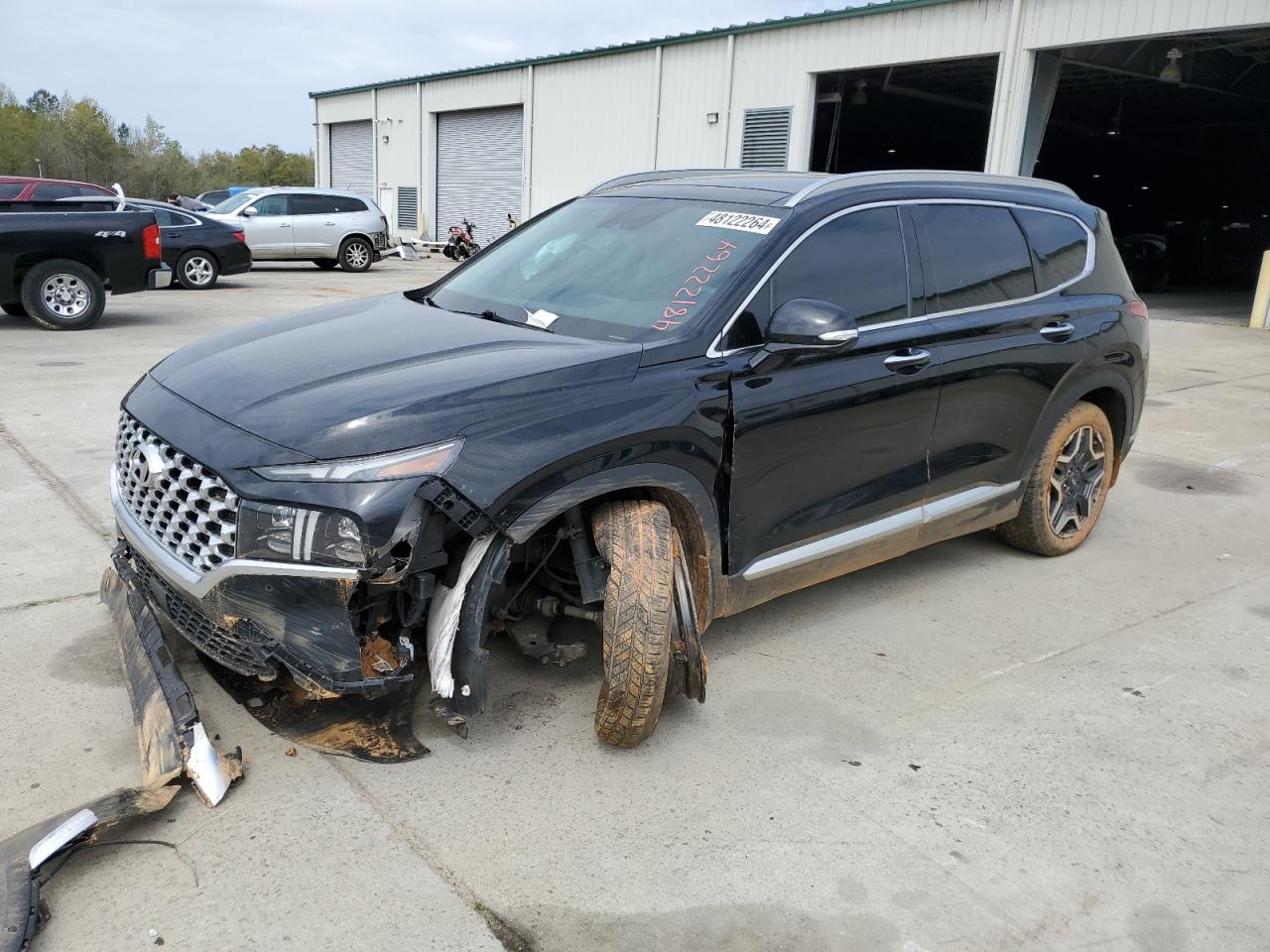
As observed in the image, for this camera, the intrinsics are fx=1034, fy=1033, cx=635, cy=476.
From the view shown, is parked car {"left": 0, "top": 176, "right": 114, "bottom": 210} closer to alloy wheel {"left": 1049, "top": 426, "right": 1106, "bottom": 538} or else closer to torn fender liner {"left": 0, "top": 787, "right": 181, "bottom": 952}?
torn fender liner {"left": 0, "top": 787, "right": 181, "bottom": 952}

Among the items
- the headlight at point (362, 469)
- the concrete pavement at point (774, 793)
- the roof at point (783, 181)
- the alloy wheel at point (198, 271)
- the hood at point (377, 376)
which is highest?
the roof at point (783, 181)

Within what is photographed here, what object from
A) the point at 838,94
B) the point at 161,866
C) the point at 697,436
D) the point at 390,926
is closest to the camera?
the point at 390,926

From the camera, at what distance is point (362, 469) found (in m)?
2.83

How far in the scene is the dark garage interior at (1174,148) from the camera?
18891 mm

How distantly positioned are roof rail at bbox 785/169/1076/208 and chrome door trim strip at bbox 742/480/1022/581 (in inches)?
50.8

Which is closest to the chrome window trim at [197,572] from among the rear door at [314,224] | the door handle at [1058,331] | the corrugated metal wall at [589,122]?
the door handle at [1058,331]

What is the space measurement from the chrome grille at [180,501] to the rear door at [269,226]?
18.8 m

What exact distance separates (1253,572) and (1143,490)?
1584mm

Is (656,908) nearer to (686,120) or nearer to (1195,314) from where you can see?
(1195,314)

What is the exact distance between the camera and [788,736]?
11.4 ft

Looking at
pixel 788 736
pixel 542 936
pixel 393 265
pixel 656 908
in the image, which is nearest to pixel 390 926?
pixel 542 936

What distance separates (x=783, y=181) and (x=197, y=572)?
268 centimetres

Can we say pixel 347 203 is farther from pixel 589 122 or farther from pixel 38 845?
pixel 38 845

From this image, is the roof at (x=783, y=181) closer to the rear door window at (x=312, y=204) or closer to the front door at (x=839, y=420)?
the front door at (x=839, y=420)
